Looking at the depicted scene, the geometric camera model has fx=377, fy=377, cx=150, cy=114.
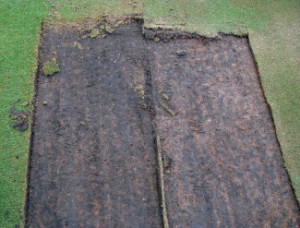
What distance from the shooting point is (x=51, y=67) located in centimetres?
389

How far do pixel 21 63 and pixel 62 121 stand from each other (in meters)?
0.84

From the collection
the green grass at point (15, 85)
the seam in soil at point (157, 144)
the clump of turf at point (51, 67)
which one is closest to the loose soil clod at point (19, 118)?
the green grass at point (15, 85)

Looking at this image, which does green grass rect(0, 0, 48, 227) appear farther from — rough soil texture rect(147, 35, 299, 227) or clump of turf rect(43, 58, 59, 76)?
rough soil texture rect(147, 35, 299, 227)

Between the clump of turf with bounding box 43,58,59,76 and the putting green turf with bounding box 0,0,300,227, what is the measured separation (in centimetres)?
13

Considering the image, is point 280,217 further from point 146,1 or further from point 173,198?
point 146,1

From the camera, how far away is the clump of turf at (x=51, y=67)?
386 centimetres

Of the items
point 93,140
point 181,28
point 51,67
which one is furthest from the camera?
point 181,28

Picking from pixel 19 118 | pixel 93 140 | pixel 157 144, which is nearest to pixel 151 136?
pixel 157 144

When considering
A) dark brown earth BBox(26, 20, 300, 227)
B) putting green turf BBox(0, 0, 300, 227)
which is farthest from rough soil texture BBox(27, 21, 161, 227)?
putting green turf BBox(0, 0, 300, 227)

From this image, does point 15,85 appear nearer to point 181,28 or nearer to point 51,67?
point 51,67

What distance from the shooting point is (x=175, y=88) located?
3.88 m

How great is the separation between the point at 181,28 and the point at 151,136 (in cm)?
144

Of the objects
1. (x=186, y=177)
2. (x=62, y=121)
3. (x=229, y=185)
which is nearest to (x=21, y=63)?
(x=62, y=121)

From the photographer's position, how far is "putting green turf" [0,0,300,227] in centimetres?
346
